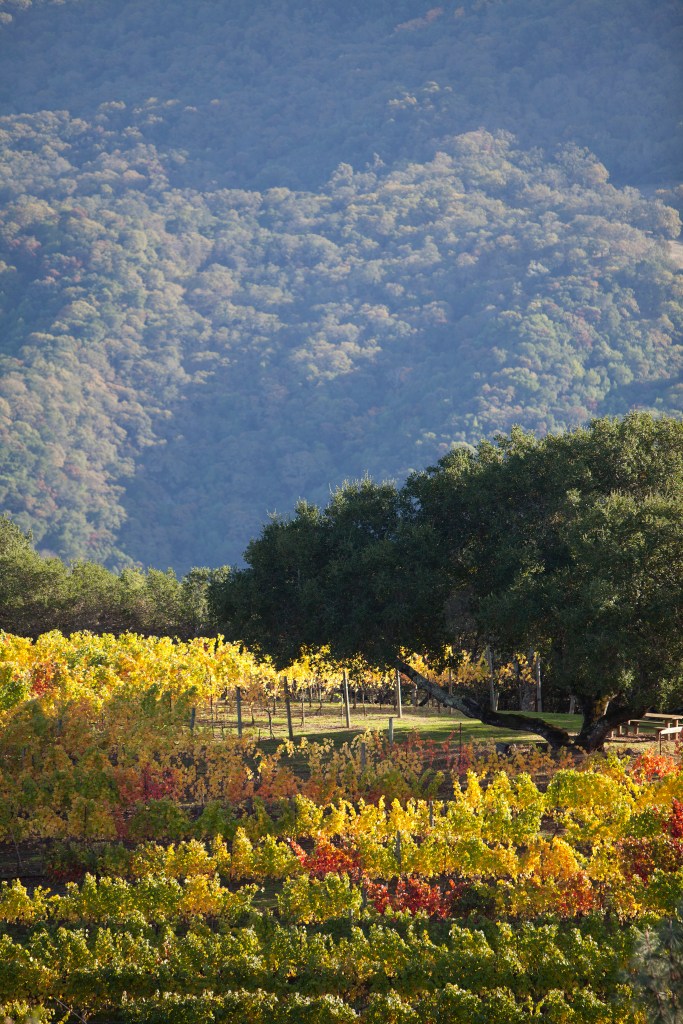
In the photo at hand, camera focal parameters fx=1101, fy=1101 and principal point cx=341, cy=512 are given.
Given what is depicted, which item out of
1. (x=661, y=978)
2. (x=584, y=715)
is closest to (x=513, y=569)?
(x=584, y=715)

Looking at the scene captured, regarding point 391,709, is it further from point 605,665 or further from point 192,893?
point 192,893

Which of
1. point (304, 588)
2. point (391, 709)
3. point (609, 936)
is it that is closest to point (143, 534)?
point (391, 709)

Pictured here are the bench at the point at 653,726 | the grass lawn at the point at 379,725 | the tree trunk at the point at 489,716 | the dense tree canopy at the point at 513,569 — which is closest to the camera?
the dense tree canopy at the point at 513,569

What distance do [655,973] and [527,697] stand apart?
107 feet

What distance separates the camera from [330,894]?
13.4m

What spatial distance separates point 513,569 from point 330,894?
35.9 ft

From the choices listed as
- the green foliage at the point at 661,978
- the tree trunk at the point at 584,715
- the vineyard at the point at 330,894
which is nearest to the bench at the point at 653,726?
the tree trunk at the point at 584,715

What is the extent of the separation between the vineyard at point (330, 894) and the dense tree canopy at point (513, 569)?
118 inches

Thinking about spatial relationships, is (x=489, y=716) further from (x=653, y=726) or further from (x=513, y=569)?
(x=653, y=726)

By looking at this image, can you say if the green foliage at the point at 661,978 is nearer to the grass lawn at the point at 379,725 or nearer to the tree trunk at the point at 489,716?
the tree trunk at the point at 489,716

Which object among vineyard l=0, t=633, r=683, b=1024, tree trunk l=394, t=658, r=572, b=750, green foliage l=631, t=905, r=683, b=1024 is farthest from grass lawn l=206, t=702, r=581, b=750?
green foliage l=631, t=905, r=683, b=1024

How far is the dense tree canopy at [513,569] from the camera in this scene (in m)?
21.0

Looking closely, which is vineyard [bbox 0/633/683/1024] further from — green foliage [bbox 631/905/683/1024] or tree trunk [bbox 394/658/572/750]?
tree trunk [bbox 394/658/572/750]

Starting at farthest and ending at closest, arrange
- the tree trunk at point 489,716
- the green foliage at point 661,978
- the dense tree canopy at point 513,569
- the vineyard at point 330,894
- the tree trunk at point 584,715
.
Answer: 1. the tree trunk at point 489,716
2. the tree trunk at point 584,715
3. the dense tree canopy at point 513,569
4. the vineyard at point 330,894
5. the green foliage at point 661,978
